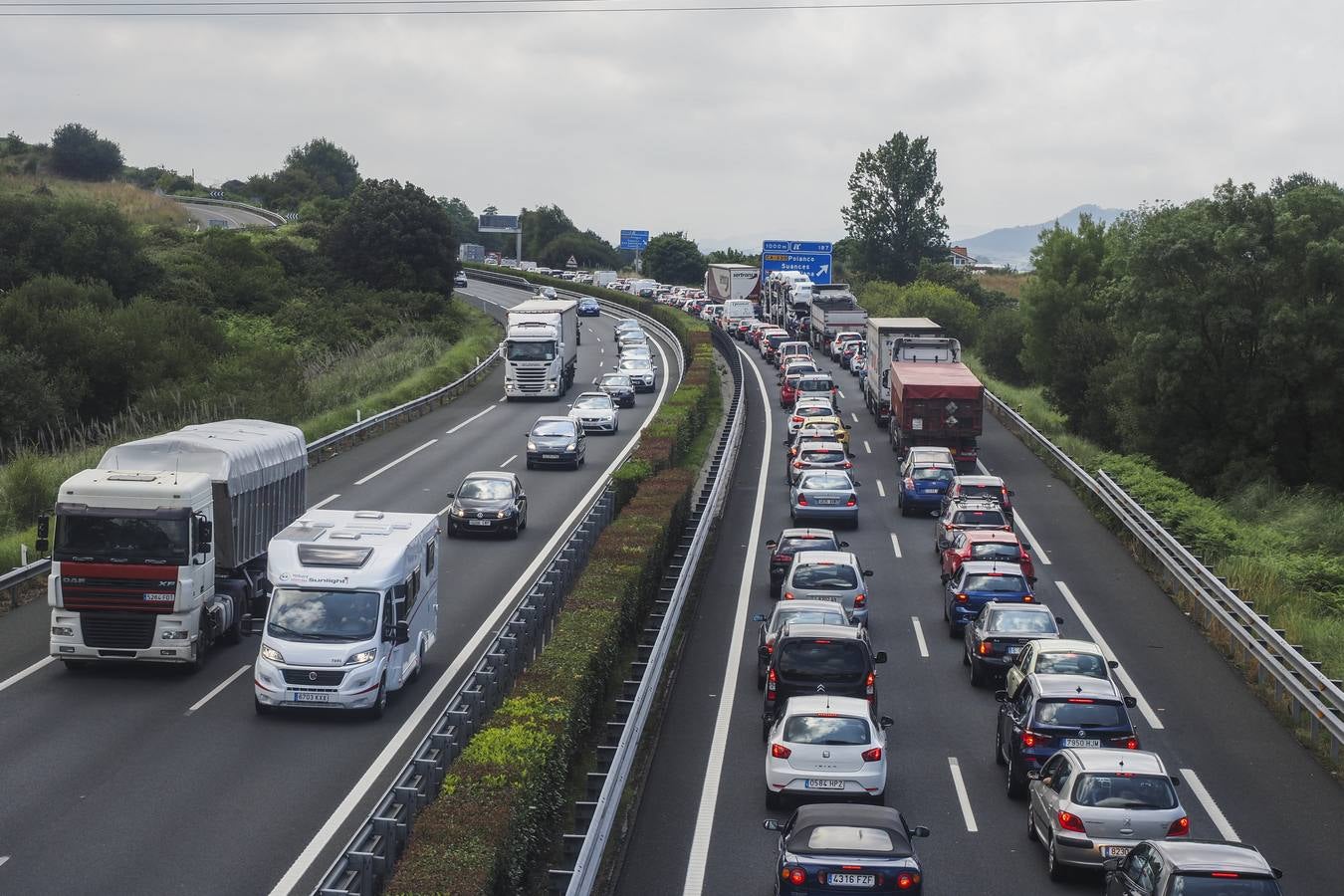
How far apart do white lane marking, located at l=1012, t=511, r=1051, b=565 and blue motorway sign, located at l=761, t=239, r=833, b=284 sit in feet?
216

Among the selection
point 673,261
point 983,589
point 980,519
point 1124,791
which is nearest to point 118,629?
point 1124,791

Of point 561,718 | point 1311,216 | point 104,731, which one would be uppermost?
point 1311,216

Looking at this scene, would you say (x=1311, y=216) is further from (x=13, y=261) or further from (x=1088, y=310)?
(x=13, y=261)

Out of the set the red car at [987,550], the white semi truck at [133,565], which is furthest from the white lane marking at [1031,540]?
the white semi truck at [133,565]

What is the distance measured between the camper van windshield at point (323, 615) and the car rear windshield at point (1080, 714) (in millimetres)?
9040

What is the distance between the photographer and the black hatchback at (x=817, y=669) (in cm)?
2020

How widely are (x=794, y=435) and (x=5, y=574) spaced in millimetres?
28745

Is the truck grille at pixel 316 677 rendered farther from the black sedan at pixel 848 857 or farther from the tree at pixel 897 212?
the tree at pixel 897 212

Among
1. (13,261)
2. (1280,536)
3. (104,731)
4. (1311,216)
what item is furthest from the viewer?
(13,261)

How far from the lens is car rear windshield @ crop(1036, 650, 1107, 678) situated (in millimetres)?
19781

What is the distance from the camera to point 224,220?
120250 mm

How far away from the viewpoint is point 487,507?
3238 centimetres

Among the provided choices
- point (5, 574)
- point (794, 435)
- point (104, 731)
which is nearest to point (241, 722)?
point (104, 731)

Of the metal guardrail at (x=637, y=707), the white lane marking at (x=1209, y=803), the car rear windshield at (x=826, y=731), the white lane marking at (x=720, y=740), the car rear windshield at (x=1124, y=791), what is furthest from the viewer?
the car rear windshield at (x=826, y=731)
